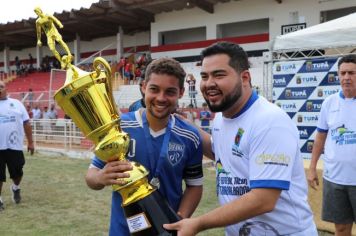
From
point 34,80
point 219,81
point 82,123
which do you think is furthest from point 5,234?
point 34,80

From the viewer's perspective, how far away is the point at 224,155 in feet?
6.30

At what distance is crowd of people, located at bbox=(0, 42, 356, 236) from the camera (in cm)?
167

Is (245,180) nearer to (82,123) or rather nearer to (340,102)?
(82,123)

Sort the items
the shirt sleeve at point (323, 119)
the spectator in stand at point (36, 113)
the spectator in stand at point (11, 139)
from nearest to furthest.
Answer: the shirt sleeve at point (323, 119)
the spectator in stand at point (11, 139)
the spectator in stand at point (36, 113)

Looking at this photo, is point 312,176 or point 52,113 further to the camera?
point 52,113

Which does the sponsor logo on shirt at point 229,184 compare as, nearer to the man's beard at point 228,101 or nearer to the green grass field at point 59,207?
the man's beard at point 228,101

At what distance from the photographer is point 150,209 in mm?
1804

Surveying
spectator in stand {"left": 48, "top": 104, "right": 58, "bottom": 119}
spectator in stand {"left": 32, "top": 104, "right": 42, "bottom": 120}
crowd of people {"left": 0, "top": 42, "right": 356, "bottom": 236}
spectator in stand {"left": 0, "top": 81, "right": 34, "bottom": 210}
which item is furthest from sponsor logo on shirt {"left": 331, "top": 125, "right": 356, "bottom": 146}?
spectator in stand {"left": 32, "top": 104, "right": 42, "bottom": 120}

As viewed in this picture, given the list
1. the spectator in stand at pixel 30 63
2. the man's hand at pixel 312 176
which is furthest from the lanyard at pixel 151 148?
the spectator in stand at pixel 30 63

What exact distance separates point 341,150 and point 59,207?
435 centimetres

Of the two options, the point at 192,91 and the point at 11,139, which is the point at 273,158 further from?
the point at 192,91

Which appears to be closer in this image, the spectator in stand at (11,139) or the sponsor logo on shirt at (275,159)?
the sponsor logo on shirt at (275,159)

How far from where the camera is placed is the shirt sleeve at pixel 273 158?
1652 mm

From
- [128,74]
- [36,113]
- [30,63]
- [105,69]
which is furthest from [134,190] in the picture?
[30,63]
